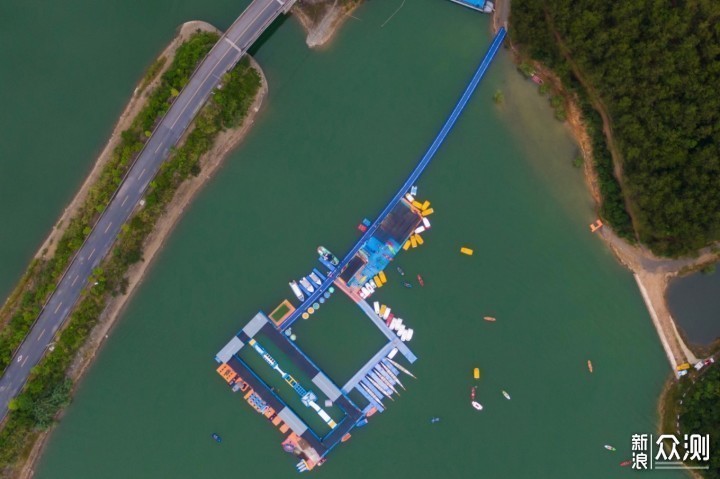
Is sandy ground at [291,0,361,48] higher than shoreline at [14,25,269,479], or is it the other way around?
sandy ground at [291,0,361,48]

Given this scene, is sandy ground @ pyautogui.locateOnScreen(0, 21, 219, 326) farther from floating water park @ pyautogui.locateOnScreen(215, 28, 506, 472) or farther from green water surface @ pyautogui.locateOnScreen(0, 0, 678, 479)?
floating water park @ pyautogui.locateOnScreen(215, 28, 506, 472)

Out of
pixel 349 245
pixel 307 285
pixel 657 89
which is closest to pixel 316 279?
pixel 307 285

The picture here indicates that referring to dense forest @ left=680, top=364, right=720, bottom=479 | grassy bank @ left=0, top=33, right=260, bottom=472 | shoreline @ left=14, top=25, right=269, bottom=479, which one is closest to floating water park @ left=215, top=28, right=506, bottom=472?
shoreline @ left=14, top=25, right=269, bottom=479

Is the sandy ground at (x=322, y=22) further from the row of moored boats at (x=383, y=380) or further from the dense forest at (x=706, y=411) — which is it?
the dense forest at (x=706, y=411)

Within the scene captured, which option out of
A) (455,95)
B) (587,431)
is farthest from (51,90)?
(587,431)

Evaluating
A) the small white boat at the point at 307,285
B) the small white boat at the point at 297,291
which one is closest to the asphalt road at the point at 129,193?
the small white boat at the point at 297,291
